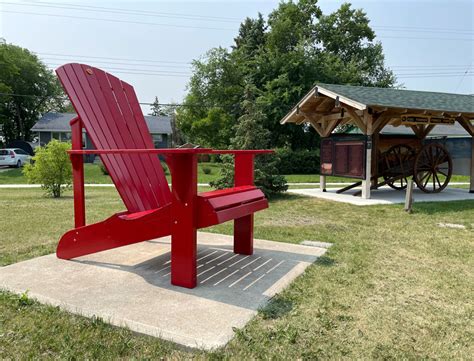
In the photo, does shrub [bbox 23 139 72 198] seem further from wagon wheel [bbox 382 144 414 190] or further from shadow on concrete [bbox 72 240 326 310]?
wagon wheel [bbox 382 144 414 190]

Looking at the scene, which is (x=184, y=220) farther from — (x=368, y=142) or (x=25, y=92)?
(x=25, y=92)

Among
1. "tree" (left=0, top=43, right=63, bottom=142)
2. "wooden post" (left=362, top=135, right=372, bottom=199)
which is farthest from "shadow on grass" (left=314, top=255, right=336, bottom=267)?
"tree" (left=0, top=43, right=63, bottom=142)

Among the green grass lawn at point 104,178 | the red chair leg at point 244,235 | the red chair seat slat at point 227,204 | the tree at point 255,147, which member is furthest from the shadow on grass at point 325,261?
the green grass lawn at point 104,178

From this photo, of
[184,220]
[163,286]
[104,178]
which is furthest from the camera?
[104,178]

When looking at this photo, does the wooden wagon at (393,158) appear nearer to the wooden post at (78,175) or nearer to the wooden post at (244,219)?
the wooden post at (244,219)

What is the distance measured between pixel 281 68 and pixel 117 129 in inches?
916

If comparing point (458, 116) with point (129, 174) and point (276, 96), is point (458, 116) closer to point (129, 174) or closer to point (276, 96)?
point (129, 174)

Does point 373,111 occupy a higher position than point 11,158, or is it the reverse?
point 373,111

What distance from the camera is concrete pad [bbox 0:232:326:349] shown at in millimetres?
2422

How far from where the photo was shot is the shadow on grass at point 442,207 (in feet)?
25.6

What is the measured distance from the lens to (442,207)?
8.21 meters

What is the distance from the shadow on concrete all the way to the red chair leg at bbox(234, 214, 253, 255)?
82 mm

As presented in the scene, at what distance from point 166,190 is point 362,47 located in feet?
132

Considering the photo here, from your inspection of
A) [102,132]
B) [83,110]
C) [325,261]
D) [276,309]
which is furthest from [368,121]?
[276,309]
